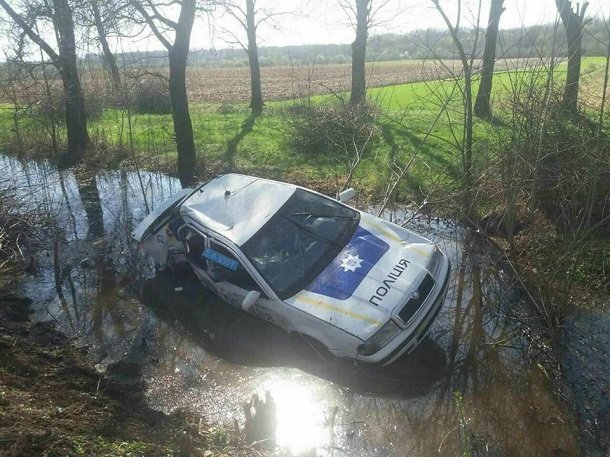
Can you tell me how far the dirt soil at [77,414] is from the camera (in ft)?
14.5

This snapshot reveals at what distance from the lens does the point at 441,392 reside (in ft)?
Result: 20.0

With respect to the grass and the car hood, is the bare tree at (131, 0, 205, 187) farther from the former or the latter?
the car hood

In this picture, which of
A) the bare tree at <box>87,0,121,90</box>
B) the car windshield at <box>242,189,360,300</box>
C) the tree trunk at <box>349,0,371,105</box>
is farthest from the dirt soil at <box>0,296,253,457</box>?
the tree trunk at <box>349,0,371,105</box>

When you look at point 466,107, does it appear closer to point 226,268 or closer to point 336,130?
point 226,268

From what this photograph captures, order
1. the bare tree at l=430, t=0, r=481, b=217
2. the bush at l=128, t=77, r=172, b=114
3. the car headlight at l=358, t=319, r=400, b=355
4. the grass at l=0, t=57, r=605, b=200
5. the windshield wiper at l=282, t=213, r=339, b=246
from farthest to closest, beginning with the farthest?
the bush at l=128, t=77, r=172, b=114, the grass at l=0, t=57, r=605, b=200, the bare tree at l=430, t=0, r=481, b=217, the windshield wiper at l=282, t=213, r=339, b=246, the car headlight at l=358, t=319, r=400, b=355

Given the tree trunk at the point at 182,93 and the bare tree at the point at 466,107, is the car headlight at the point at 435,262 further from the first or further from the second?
the tree trunk at the point at 182,93

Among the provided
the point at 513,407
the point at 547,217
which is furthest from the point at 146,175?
the point at 513,407

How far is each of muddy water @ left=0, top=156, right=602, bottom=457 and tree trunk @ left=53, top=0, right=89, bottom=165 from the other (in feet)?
27.0

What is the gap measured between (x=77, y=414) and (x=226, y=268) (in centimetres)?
267

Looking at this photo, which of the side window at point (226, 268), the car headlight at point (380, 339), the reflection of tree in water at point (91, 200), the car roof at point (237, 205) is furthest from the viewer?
the reflection of tree in water at point (91, 200)

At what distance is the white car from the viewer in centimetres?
602

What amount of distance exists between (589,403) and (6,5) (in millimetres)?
17976

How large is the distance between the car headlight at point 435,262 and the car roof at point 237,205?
230cm

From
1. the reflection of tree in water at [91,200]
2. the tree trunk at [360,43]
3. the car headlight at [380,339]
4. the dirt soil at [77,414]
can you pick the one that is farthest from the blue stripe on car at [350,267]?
the tree trunk at [360,43]
